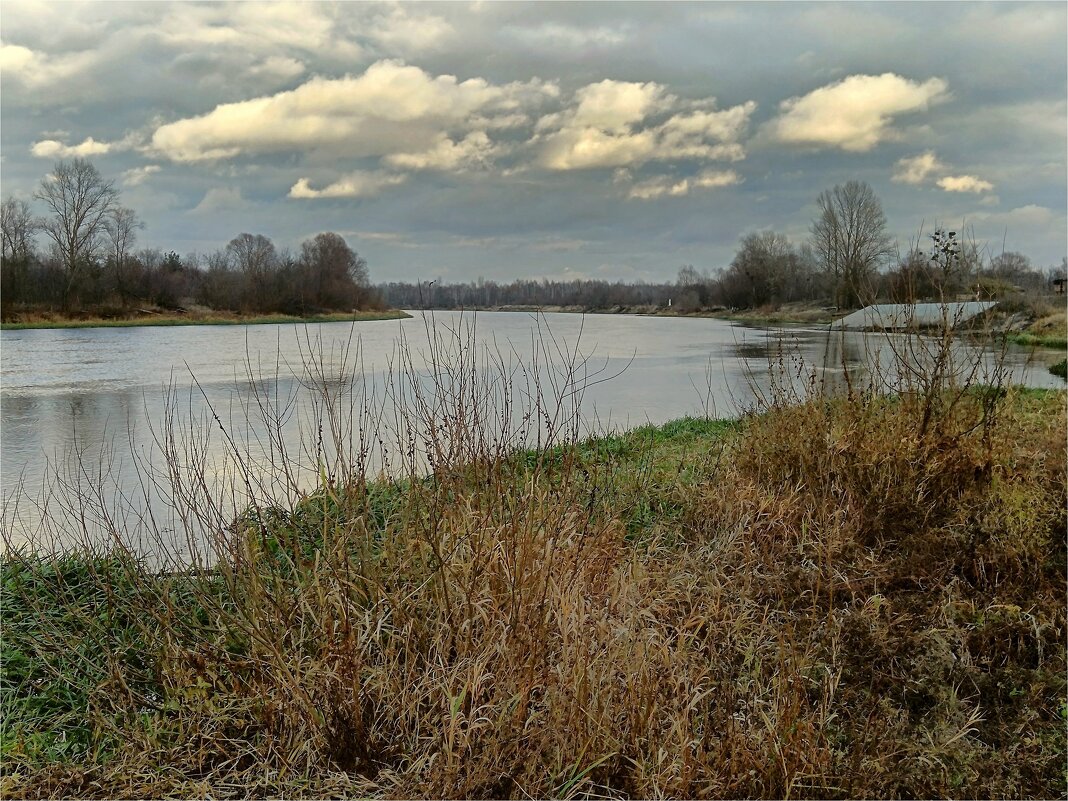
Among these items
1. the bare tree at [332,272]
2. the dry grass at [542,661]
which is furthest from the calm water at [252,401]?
the bare tree at [332,272]

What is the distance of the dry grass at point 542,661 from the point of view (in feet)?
8.77

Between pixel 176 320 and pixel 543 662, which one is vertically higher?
pixel 176 320

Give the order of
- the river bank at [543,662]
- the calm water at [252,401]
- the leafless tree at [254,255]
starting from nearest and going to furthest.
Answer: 1. the river bank at [543,662]
2. the calm water at [252,401]
3. the leafless tree at [254,255]

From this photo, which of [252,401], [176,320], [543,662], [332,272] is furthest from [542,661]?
[176,320]

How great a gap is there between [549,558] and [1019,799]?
6.88 feet

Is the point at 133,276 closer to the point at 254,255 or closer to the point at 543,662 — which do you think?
the point at 254,255

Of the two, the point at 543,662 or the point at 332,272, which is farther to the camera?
the point at 332,272

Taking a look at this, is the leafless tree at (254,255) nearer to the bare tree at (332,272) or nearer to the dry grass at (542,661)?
the bare tree at (332,272)

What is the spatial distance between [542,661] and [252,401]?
879cm

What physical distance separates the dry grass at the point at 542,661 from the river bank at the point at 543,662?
0.02 meters

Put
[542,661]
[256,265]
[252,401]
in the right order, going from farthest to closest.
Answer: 1. [256,265]
2. [252,401]
3. [542,661]

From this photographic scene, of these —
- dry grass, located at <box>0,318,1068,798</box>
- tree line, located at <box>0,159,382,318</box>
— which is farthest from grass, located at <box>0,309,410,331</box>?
dry grass, located at <box>0,318,1068,798</box>

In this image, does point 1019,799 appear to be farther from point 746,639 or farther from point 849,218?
point 849,218

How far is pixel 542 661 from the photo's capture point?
2.98m
